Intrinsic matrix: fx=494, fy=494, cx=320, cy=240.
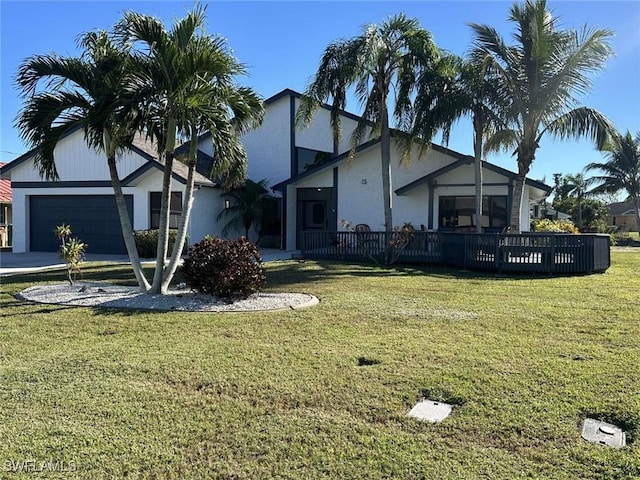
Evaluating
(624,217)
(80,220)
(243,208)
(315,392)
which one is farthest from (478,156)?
(624,217)

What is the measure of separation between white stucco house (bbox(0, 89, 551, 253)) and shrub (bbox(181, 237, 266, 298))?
10102 millimetres

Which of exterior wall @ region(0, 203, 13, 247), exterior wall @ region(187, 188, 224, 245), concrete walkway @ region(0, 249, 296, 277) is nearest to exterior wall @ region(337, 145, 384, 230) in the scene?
concrete walkway @ region(0, 249, 296, 277)

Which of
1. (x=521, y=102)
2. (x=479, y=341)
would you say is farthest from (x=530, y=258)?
(x=479, y=341)

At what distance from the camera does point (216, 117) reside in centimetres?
881

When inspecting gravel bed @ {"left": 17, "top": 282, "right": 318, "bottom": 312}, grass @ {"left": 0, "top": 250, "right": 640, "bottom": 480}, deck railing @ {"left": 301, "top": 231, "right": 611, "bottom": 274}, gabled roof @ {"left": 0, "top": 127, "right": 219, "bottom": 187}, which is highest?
gabled roof @ {"left": 0, "top": 127, "right": 219, "bottom": 187}

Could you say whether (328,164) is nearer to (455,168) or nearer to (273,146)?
(273,146)

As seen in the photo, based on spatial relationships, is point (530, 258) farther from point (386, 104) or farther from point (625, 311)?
Answer: point (386, 104)

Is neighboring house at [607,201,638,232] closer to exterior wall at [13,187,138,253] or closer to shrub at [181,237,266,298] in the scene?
exterior wall at [13,187,138,253]

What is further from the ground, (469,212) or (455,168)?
(455,168)

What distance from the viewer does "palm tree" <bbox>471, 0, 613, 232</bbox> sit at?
15.1 m

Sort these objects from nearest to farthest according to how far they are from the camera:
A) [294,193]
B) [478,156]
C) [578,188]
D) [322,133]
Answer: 1. [478,156]
2. [294,193]
3. [322,133]
4. [578,188]

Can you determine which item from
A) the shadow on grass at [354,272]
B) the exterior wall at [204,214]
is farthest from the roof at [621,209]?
the shadow on grass at [354,272]

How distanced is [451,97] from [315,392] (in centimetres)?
1402

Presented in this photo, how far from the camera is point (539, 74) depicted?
50.6 feet
